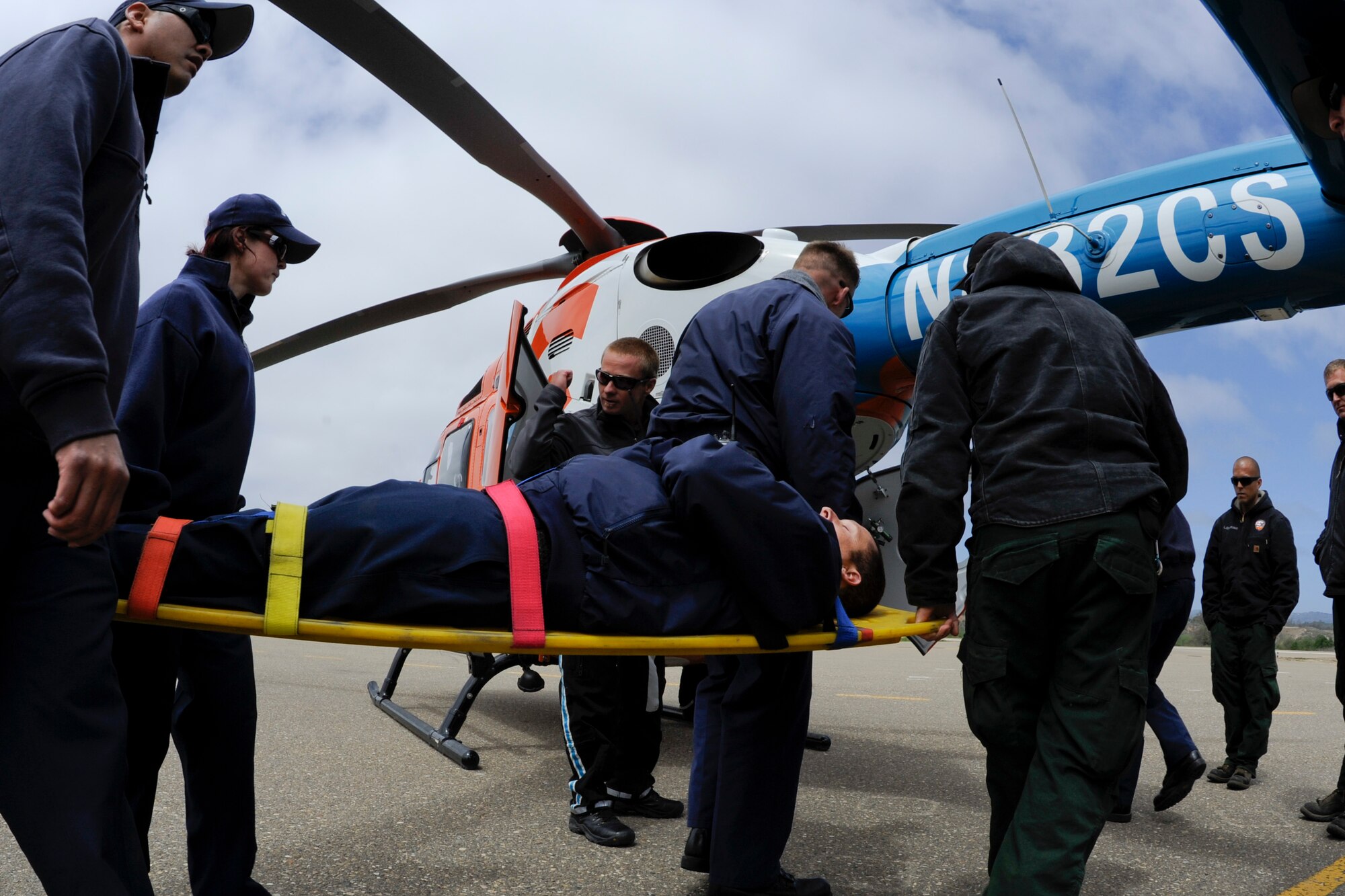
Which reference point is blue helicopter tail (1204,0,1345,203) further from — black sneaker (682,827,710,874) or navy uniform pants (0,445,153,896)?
navy uniform pants (0,445,153,896)

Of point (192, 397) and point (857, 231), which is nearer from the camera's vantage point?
point (192, 397)

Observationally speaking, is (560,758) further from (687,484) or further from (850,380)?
(687,484)

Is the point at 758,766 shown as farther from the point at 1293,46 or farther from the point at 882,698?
the point at 882,698

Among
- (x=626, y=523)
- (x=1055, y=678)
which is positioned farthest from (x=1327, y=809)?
(x=626, y=523)

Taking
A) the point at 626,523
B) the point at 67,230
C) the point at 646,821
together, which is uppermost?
the point at 67,230

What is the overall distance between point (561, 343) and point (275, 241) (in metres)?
3.72

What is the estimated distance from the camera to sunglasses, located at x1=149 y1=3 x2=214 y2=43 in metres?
1.81

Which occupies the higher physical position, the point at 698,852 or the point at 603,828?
the point at 698,852

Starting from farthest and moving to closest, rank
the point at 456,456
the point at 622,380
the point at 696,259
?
the point at 456,456 < the point at 696,259 < the point at 622,380

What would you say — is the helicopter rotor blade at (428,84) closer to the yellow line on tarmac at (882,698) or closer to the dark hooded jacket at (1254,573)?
the yellow line on tarmac at (882,698)

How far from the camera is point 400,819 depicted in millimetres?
3328

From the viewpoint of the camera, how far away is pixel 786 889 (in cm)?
249

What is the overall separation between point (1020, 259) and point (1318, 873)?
2.10m

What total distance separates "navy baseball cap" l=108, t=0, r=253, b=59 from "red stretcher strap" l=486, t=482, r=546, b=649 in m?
1.08
